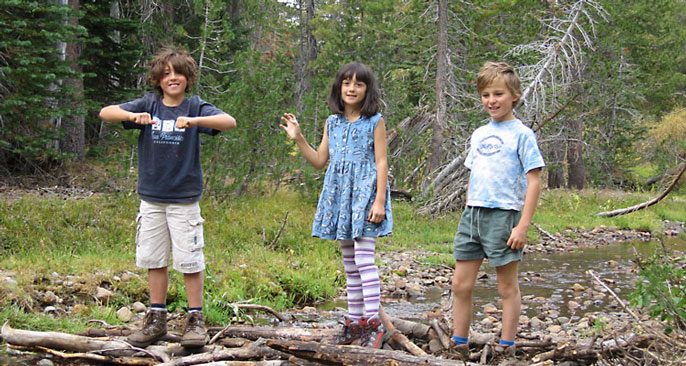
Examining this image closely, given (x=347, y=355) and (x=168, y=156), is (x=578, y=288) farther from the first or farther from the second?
(x=168, y=156)

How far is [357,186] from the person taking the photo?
168 inches

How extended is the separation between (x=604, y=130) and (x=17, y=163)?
57.5ft

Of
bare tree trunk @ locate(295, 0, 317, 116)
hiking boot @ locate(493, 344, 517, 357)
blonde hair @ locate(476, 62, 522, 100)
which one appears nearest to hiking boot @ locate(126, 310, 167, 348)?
hiking boot @ locate(493, 344, 517, 357)

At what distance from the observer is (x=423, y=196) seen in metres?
12.4

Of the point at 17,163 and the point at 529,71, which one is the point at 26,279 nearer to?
the point at 17,163

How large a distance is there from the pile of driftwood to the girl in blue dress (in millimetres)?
326

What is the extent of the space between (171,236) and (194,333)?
70 centimetres

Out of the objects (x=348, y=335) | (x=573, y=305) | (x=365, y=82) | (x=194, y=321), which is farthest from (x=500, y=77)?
(x=573, y=305)

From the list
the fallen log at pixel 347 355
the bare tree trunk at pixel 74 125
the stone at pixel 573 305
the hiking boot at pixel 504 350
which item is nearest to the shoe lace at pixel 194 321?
the fallen log at pixel 347 355

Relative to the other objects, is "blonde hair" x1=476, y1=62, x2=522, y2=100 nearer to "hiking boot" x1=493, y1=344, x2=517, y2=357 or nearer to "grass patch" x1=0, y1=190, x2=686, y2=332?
"hiking boot" x1=493, y1=344, x2=517, y2=357

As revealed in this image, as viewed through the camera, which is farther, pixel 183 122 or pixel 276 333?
pixel 276 333

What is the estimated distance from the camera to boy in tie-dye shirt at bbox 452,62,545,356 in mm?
3719

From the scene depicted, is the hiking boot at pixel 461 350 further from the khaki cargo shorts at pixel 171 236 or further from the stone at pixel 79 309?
the stone at pixel 79 309

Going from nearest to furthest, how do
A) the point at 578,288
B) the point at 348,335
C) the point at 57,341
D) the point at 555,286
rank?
the point at 57,341, the point at 348,335, the point at 578,288, the point at 555,286
